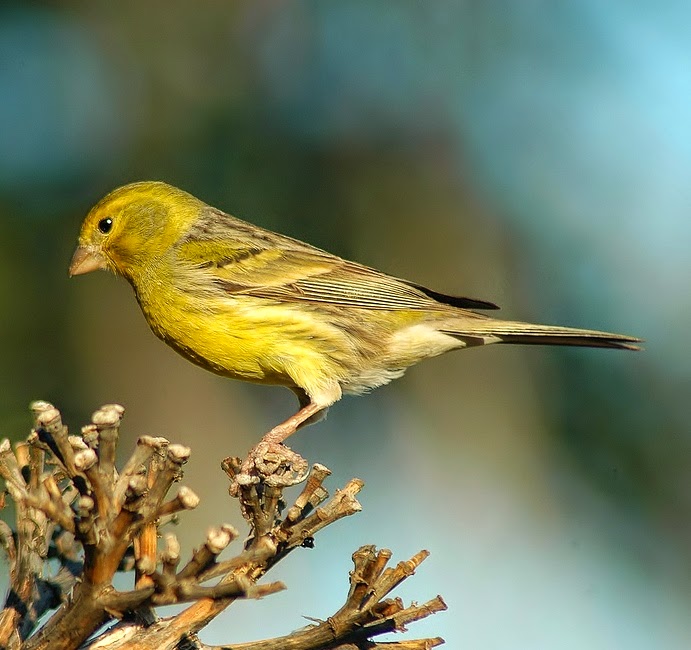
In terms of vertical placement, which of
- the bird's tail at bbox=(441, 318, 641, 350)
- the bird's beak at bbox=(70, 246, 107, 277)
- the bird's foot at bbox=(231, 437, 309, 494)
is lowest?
the bird's foot at bbox=(231, 437, 309, 494)

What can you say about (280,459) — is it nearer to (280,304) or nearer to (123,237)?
(280,304)

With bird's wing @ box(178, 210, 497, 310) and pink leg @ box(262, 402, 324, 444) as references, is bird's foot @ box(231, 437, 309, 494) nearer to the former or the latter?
pink leg @ box(262, 402, 324, 444)

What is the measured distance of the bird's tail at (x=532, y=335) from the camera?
552cm

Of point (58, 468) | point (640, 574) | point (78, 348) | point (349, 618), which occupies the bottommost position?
point (640, 574)

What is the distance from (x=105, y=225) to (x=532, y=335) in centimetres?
254

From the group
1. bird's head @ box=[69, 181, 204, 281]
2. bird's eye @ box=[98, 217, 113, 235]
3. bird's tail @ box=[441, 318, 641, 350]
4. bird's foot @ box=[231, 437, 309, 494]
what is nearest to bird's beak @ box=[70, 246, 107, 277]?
bird's head @ box=[69, 181, 204, 281]

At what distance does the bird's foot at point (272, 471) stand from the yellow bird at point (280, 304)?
2.56 feet

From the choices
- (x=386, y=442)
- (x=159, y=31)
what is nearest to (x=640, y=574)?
→ (x=386, y=442)

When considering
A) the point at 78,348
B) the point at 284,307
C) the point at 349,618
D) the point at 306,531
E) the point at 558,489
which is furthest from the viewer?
the point at 558,489

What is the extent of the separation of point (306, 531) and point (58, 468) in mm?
749

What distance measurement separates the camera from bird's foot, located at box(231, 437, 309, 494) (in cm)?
342

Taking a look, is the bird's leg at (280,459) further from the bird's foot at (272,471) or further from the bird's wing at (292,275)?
the bird's wing at (292,275)

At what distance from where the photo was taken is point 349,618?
9.29 feet

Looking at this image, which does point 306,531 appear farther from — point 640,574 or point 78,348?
point 640,574
